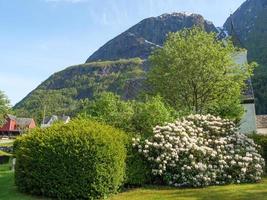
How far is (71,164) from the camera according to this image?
1316 cm

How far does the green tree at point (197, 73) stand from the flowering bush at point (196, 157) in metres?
9.03

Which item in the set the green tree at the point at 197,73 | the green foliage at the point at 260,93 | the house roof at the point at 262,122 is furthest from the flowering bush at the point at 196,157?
the green foliage at the point at 260,93

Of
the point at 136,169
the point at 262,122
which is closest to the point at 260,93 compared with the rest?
the point at 262,122

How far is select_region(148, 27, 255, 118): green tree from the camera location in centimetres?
2752

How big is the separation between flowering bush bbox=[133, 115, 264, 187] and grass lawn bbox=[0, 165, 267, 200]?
1.96ft

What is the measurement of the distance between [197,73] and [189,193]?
47.1 ft

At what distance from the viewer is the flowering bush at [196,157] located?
15508mm

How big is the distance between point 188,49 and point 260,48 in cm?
15340

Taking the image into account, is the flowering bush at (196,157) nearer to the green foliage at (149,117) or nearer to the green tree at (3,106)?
the green foliage at (149,117)

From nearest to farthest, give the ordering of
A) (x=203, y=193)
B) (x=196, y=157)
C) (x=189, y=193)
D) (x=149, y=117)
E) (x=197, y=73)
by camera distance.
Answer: (x=203, y=193) → (x=189, y=193) → (x=196, y=157) → (x=149, y=117) → (x=197, y=73)

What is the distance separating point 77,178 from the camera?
13156mm

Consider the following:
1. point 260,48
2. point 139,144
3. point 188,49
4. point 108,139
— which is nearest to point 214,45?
point 188,49

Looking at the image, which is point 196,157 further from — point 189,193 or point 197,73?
point 197,73

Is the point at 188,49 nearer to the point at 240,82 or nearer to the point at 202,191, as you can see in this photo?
the point at 240,82
